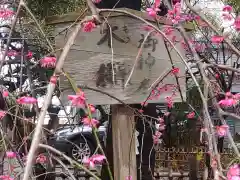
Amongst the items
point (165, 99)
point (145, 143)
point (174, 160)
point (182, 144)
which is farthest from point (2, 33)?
point (182, 144)

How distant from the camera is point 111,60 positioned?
1948 mm

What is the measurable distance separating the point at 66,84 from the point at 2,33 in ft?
7.22

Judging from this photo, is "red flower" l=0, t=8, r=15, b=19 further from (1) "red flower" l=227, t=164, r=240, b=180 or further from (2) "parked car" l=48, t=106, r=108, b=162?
(1) "red flower" l=227, t=164, r=240, b=180

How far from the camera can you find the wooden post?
214cm

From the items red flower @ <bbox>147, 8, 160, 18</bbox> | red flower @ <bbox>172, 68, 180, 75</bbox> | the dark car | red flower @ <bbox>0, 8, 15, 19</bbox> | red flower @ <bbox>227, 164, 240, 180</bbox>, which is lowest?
red flower @ <bbox>227, 164, 240, 180</bbox>

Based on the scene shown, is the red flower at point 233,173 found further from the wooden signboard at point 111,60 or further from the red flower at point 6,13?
the red flower at point 6,13

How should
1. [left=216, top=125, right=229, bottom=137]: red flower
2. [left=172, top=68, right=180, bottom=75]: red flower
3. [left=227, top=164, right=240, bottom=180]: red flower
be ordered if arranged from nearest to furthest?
1. [left=227, top=164, right=240, bottom=180]: red flower
2. [left=216, top=125, right=229, bottom=137]: red flower
3. [left=172, top=68, right=180, bottom=75]: red flower

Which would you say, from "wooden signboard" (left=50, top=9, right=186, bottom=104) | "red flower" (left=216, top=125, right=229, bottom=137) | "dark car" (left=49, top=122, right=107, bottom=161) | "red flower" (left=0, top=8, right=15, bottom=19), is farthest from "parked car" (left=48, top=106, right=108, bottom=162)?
"red flower" (left=0, top=8, right=15, bottom=19)

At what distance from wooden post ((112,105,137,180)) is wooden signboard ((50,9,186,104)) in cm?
14

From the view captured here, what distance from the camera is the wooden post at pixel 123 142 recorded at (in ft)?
7.02

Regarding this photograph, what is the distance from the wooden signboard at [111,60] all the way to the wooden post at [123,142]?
5.5 inches

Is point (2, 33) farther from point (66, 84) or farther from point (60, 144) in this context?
point (60, 144)

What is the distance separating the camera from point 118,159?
2145 mm

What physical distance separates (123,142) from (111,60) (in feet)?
1.42
